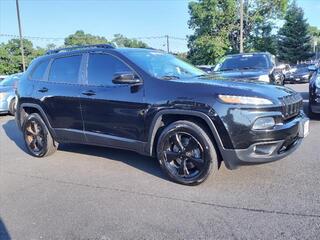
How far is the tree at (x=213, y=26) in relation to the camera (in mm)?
49778

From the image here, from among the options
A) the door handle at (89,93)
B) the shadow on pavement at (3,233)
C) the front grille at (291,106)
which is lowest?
the shadow on pavement at (3,233)

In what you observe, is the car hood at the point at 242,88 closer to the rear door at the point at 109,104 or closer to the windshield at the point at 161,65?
the windshield at the point at 161,65

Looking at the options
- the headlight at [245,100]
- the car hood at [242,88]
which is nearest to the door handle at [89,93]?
the car hood at [242,88]

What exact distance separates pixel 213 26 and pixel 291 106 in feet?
158

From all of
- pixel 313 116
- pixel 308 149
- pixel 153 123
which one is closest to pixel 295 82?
pixel 313 116

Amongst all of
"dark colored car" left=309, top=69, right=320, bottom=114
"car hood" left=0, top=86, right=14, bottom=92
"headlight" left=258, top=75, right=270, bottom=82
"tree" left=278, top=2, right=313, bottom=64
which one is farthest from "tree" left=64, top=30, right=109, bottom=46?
"dark colored car" left=309, top=69, right=320, bottom=114

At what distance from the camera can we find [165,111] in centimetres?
469

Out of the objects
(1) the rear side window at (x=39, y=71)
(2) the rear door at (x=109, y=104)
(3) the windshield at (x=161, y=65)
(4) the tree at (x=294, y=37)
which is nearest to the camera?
(2) the rear door at (x=109, y=104)

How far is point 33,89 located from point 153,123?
264cm

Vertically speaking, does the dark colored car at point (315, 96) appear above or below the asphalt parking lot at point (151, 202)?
above

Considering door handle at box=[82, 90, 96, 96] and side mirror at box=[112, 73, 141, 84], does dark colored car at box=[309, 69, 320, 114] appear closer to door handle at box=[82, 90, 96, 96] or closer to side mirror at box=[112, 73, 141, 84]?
side mirror at box=[112, 73, 141, 84]

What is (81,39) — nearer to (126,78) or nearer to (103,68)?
(103,68)

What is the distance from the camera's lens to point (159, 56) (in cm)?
576

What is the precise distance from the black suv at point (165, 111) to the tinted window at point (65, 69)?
1 cm
